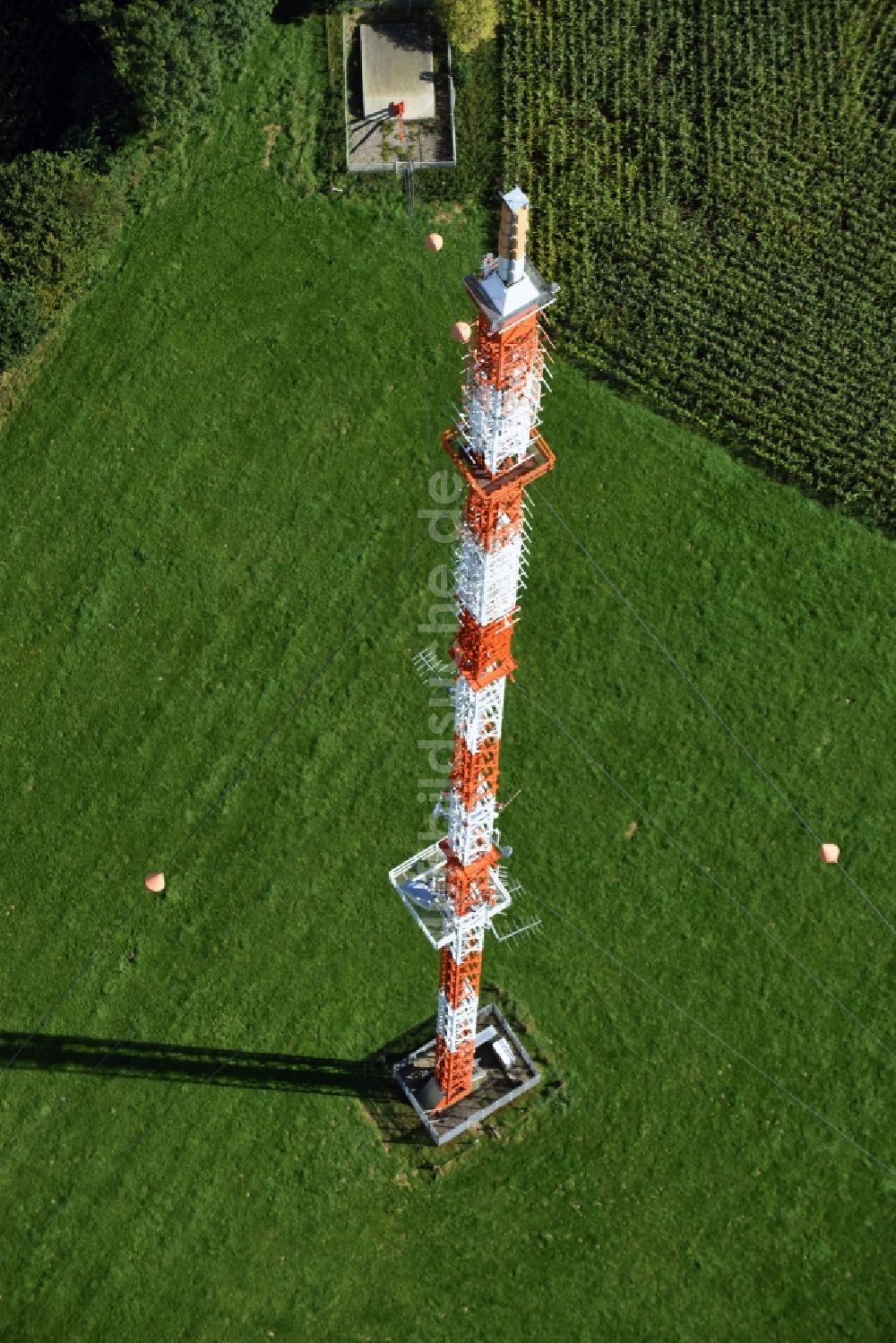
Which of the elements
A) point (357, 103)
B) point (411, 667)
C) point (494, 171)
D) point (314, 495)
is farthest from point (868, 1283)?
point (357, 103)

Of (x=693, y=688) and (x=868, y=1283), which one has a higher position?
(x=693, y=688)

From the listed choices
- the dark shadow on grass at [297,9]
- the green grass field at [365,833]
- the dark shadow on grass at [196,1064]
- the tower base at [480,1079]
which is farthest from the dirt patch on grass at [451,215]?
the dark shadow on grass at [196,1064]

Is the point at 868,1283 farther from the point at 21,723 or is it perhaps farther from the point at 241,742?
the point at 21,723

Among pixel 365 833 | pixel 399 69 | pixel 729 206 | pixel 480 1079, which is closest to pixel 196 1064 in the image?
pixel 480 1079

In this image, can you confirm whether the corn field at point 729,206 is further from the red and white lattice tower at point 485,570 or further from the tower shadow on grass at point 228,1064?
the tower shadow on grass at point 228,1064

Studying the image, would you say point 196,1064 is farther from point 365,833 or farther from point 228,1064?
point 365,833

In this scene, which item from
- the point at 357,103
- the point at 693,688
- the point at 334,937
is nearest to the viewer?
the point at 334,937

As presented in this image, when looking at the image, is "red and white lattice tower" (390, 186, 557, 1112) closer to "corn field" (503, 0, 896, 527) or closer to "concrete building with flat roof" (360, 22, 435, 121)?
"corn field" (503, 0, 896, 527)
